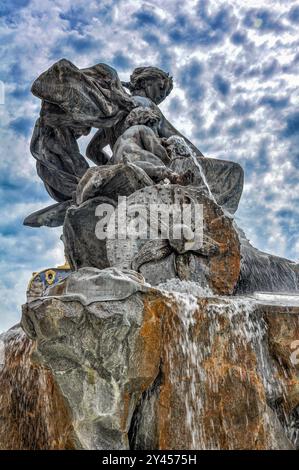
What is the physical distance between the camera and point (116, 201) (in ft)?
17.6

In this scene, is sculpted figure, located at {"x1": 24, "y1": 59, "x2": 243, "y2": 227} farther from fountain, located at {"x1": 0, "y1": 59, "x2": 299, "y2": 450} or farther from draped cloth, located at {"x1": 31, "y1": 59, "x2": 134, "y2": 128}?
fountain, located at {"x1": 0, "y1": 59, "x2": 299, "y2": 450}

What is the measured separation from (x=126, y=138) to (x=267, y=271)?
257 cm

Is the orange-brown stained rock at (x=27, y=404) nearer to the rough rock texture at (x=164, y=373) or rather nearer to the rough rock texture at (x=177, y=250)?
the rough rock texture at (x=164, y=373)

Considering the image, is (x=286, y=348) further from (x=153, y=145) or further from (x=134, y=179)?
(x=153, y=145)

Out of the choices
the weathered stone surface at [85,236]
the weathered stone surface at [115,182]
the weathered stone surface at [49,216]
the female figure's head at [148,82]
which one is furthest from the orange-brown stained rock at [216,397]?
the female figure's head at [148,82]

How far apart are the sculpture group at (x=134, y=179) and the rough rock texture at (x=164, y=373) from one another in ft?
4.34

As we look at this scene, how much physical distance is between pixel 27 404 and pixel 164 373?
1115 millimetres

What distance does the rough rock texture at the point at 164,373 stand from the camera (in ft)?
8.61

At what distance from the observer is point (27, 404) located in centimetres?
330

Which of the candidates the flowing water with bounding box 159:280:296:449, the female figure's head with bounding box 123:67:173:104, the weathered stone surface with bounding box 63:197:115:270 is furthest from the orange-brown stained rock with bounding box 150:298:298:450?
the female figure's head with bounding box 123:67:173:104

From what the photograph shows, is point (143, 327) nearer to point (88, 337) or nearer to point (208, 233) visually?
point (88, 337)

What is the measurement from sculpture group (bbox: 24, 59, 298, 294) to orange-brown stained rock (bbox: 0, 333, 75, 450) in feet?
4.52
